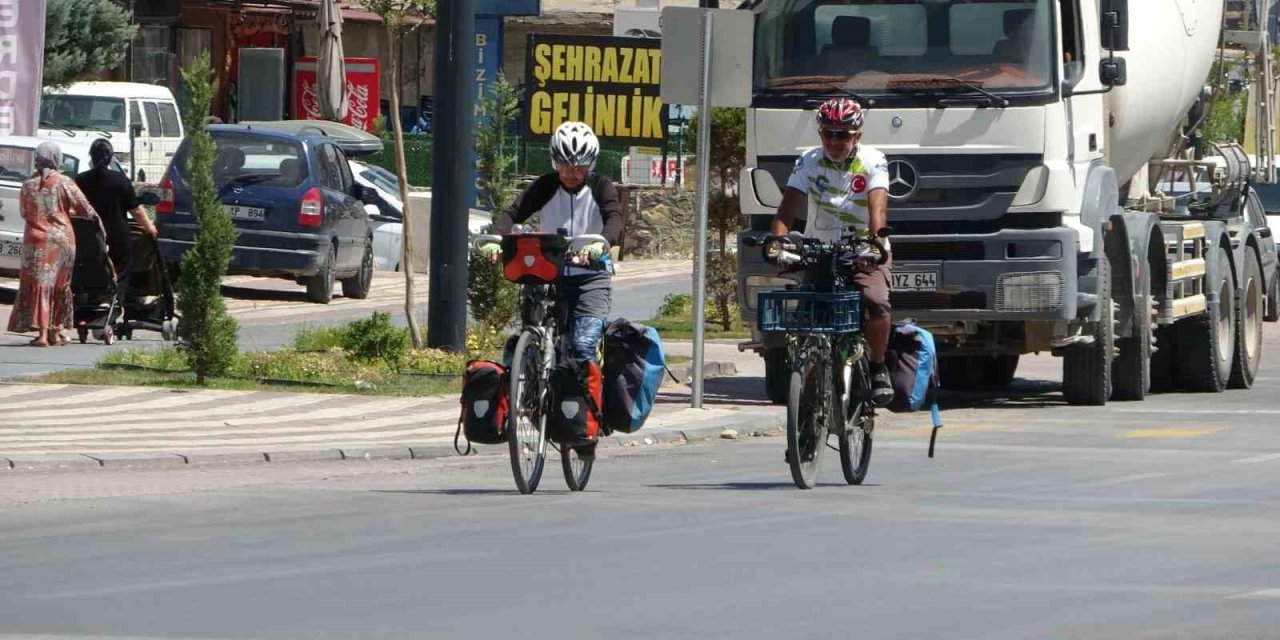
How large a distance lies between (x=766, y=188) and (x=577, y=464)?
18.8 feet

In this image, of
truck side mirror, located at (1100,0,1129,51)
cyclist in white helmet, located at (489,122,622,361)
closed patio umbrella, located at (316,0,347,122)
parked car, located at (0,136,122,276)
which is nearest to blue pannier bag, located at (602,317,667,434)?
cyclist in white helmet, located at (489,122,622,361)

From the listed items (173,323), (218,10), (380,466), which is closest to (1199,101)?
(173,323)

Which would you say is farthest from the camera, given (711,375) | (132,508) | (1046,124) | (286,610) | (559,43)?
(559,43)

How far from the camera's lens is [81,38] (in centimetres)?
3775

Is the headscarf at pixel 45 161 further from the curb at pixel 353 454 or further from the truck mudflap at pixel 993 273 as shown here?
the truck mudflap at pixel 993 273

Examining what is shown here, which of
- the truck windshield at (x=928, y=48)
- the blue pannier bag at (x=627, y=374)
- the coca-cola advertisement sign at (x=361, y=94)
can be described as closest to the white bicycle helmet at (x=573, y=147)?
the blue pannier bag at (x=627, y=374)

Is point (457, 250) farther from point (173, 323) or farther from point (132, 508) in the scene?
point (132, 508)

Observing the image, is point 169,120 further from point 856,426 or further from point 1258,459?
point 856,426

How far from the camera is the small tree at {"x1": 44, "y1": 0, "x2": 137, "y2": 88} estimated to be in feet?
120

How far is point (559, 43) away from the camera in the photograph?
3647 cm

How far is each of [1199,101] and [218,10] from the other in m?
32.4

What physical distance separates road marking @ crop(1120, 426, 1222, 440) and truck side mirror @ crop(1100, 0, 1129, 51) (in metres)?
2.72

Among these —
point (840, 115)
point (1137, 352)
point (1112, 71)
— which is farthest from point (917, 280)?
point (840, 115)

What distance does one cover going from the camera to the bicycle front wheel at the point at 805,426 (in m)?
11.5
